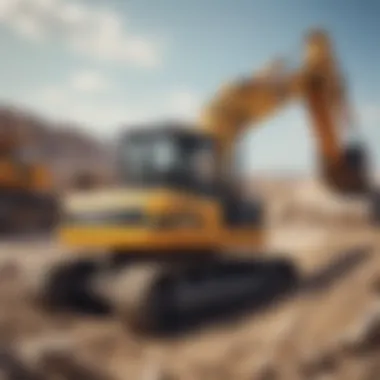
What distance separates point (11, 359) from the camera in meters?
2.75

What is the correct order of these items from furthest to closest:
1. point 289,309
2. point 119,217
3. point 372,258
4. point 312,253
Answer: point 312,253
point 372,258
point 289,309
point 119,217

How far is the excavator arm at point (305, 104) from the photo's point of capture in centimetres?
411

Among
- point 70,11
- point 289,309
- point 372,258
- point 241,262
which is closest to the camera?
point 70,11

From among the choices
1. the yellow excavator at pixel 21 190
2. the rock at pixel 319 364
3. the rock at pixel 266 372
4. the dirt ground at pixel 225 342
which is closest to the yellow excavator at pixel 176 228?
the dirt ground at pixel 225 342

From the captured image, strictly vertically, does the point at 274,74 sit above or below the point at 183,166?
above

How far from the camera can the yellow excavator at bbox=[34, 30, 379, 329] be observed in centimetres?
366

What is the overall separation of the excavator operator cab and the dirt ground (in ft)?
2.34

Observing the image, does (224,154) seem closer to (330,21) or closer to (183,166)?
(183,166)

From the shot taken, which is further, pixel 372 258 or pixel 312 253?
pixel 312 253

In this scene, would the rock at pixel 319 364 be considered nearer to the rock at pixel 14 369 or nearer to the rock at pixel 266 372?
the rock at pixel 266 372

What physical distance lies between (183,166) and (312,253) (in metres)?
2.01

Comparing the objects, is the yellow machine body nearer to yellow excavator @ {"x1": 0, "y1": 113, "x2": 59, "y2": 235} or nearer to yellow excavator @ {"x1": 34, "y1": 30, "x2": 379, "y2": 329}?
yellow excavator @ {"x1": 34, "y1": 30, "x2": 379, "y2": 329}

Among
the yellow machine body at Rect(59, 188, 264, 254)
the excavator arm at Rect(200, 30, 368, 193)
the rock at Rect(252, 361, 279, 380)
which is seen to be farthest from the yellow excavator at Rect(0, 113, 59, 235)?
the rock at Rect(252, 361, 279, 380)

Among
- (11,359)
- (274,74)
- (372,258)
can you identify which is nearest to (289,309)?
(372,258)
